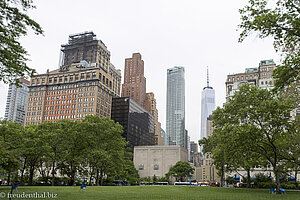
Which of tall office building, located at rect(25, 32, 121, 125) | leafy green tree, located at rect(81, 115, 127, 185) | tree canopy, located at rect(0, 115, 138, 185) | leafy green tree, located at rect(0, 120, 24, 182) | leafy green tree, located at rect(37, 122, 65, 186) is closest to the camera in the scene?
leafy green tree, located at rect(0, 120, 24, 182)

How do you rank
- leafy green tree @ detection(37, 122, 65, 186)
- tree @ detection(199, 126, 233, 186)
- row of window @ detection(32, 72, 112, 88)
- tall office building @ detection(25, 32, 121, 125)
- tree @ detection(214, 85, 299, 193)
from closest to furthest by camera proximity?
tree @ detection(214, 85, 299, 193) < tree @ detection(199, 126, 233, 186) < leafy green tree @ detection(37, 122, 65, 186) < tall office building @ detection(25, 32, 121, 125) < row of window @ detection(32, 72, 112, 88)

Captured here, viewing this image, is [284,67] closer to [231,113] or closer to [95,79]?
[231,113]

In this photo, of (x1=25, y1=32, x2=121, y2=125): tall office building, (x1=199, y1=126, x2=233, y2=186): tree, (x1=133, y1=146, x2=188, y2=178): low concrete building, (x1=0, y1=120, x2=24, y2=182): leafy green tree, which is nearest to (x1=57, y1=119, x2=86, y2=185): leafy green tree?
(x1=0, y1=120, x2=24, y2=182): leafy green tree

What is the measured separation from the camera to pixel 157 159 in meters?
120

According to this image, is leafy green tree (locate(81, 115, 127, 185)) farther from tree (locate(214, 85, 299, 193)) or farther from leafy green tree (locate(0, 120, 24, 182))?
tree (locate(214, 85, 299, 193))

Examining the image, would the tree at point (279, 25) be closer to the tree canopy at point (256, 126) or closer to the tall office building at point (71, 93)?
the tree canopy at point (256, 126)

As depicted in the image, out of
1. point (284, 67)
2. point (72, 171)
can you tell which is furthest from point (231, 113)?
point (72, 171)

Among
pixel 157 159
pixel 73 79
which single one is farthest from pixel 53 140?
pixel 73 79

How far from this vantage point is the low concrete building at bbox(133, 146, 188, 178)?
385 feet

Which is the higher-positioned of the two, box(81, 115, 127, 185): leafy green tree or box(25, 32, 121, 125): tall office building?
box(25, 32, 121, 125): tall office building

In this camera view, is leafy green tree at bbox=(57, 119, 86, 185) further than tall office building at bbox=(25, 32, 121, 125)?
No

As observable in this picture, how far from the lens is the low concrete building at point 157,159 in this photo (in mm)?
117438

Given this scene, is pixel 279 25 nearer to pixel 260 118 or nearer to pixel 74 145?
pixel 260 118

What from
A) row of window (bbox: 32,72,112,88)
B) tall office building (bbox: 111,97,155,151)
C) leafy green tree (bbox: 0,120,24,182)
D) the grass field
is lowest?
the grass field
